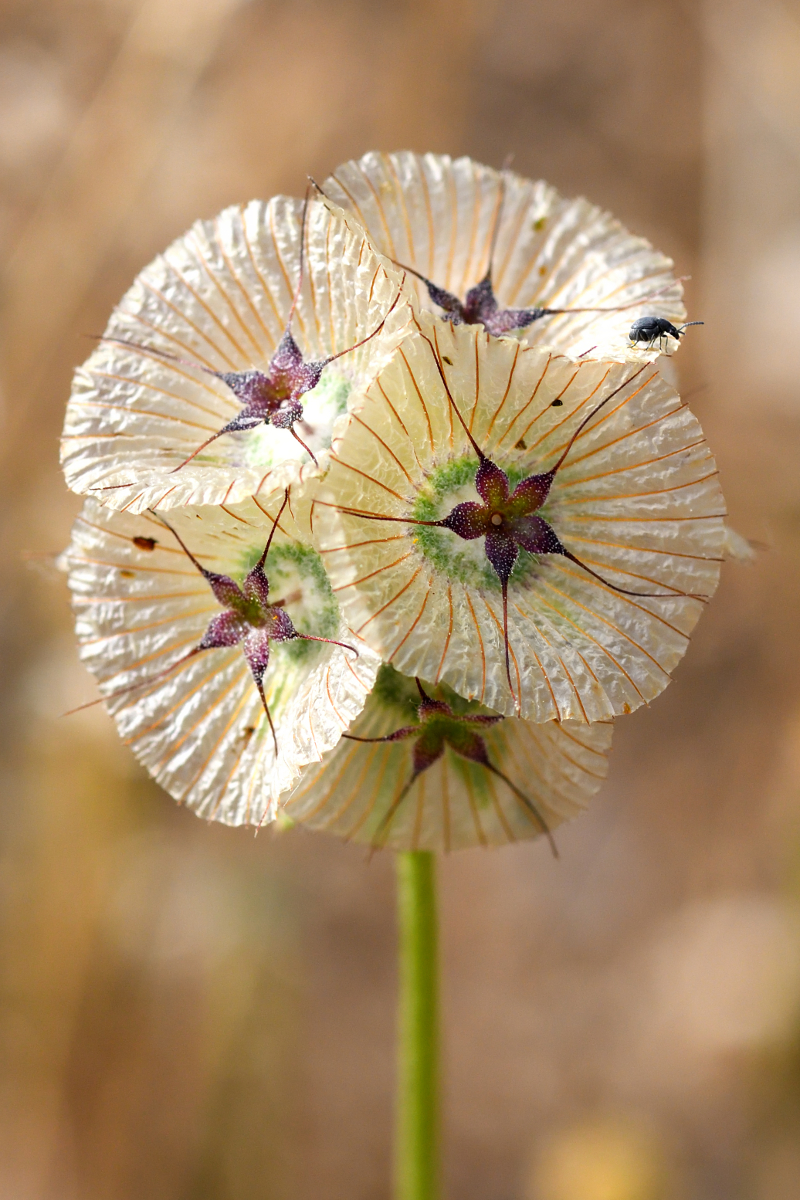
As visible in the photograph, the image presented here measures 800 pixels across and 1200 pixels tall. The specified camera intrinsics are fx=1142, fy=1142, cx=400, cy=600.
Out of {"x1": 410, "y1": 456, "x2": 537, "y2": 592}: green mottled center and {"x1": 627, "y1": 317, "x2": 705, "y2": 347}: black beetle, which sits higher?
{"x1": 627, "y1": 317, "x2": 705, "y2": 347}: black beetle

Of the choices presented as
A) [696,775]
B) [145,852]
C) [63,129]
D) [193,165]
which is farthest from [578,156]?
[145,852]

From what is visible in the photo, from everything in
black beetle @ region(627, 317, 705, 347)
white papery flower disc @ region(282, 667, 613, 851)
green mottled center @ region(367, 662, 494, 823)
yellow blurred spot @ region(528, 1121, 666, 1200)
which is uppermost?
black beetle @ region(627, 317, 705, 347)

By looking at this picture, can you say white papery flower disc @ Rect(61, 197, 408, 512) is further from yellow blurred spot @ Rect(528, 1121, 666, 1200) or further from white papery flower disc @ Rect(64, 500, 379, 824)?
yellow blurred spot @ Rect(528, 1121, 666, 1200)

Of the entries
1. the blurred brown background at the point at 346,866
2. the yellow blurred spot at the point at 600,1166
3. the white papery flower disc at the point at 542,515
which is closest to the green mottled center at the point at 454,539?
the white papery flower disc at the point at 542,515

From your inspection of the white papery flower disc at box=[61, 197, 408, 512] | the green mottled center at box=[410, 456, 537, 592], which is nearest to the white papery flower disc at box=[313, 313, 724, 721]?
the green mottled center at box=[410, 456, 537, 592]

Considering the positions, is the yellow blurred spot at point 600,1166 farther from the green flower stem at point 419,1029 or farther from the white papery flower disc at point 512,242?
the white papery flower disc at point 512,242

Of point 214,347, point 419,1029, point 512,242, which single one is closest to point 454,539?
point 214,347
